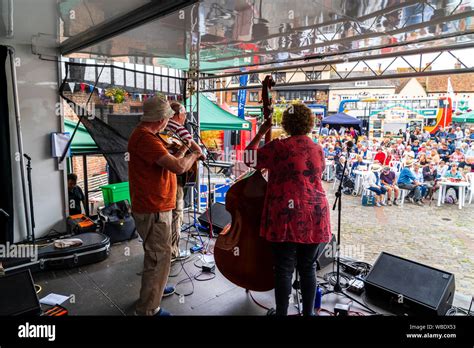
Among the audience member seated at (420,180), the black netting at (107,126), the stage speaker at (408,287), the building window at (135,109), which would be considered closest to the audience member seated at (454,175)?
the audience member seated at (420,180)

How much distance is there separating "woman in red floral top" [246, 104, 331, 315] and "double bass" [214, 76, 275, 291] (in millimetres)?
175

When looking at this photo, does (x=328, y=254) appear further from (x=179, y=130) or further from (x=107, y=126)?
(x=107, y=126)

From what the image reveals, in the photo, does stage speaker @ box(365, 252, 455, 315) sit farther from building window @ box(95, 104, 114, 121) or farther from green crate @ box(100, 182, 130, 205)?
building window @ box(95, 104, 114, 121)

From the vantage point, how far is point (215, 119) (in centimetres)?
695

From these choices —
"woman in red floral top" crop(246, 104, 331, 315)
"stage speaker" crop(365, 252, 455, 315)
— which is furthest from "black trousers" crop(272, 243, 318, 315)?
"stage speaker" crop(365, 252, 455, 315)

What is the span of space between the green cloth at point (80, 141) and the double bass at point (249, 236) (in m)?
3.26

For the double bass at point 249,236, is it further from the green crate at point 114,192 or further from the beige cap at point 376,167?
the beige cap at point 376,167

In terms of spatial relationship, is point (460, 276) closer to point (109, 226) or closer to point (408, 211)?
point (408, 211)

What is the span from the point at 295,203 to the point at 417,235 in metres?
4.81

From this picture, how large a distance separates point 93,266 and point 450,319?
3.34 meters

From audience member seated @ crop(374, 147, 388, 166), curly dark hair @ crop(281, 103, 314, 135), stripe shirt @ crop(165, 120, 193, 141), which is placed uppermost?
curly dark hair @ crop(281, 103, 314, 135)

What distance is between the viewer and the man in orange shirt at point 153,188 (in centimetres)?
217

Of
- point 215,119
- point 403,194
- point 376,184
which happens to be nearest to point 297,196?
point 215,119

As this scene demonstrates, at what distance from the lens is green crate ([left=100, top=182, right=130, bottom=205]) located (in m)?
4.39
